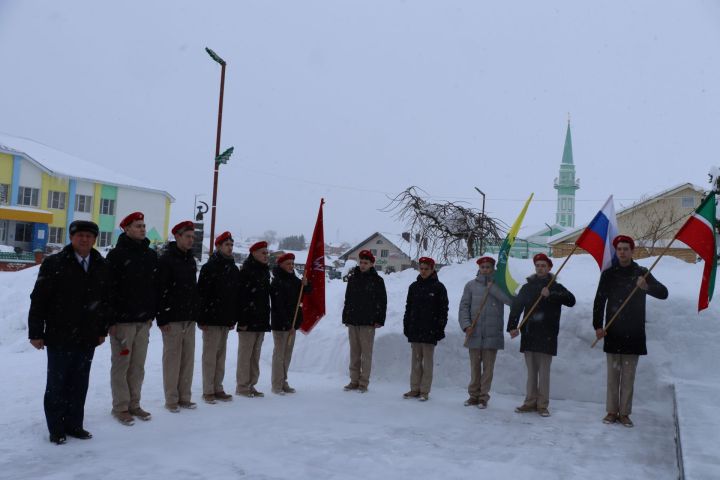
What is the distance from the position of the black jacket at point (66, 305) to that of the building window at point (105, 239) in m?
46.0

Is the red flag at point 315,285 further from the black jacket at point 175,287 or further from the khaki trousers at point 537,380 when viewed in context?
the khaki trousers at point 537,380

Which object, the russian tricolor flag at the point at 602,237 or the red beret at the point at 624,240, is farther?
the russian tricolor flag at the point at 602,237

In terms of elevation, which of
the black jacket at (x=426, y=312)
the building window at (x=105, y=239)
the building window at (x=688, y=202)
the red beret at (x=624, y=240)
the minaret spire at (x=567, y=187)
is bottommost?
the black jacket at (x=426, y=312)

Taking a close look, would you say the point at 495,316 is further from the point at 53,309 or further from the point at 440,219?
the point at 440,219

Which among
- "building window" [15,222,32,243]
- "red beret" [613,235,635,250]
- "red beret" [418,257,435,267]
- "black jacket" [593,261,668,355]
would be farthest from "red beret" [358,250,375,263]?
"building window" [15,222,32,243]

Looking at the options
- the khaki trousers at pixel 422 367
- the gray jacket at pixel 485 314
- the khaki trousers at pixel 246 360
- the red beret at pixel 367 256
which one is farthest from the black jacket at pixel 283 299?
the gray jacket at pixel 485 314

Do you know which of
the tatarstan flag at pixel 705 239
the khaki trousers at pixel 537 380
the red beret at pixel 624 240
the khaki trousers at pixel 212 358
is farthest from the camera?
the khaki trousers at pixel 537 380

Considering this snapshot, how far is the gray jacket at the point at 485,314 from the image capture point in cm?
802

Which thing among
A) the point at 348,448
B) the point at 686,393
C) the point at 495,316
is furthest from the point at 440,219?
the point at 348,448

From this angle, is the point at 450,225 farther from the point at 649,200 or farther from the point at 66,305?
the point at 649,200

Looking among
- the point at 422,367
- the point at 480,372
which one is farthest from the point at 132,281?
the point at 480,372

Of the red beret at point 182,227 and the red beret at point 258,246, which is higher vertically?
the red beret at point 182,227

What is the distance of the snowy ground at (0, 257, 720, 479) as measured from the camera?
16.8 ft

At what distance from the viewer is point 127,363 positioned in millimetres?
6309
